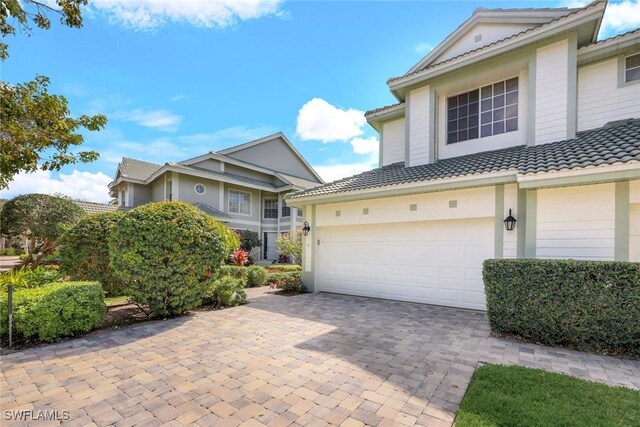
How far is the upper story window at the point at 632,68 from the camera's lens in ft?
24.6

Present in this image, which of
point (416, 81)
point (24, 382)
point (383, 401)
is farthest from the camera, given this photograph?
point (416, 81)

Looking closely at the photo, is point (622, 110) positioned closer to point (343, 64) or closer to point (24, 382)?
point (343, 64)

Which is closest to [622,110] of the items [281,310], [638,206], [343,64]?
[638,206]

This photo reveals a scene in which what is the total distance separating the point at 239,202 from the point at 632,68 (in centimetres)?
2066

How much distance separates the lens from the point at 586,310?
4797 millimetres

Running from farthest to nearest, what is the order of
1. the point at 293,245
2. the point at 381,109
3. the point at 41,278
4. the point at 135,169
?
the point at 135,169 → the point at 293,245 → the point at 381,109 → the point at 41,278

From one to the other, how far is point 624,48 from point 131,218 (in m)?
13.0

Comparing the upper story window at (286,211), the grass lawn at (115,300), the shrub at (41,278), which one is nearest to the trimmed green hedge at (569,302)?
the grass lawn at (115,300)

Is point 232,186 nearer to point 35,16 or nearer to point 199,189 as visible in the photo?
point 199,189

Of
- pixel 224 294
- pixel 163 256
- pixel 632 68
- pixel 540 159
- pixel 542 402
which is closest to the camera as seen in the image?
pixel 542 402

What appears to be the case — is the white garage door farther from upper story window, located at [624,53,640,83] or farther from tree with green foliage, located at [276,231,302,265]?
upper story window, located at [624,53,640,83]

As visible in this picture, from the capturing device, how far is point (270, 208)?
23703 mm

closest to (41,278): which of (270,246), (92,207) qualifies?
(92,207)

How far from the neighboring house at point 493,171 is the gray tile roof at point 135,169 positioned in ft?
57.6
